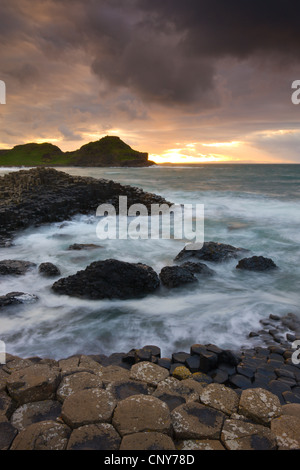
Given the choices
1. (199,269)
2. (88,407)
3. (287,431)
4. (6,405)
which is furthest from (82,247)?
(287,431)

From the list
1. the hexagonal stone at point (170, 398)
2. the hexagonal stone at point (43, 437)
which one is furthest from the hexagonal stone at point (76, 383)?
the hexagonal stone at point (170, 398)

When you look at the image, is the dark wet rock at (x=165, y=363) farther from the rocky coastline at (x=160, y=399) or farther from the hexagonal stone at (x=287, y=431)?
the hexagonal stone at (x=287, y=431)

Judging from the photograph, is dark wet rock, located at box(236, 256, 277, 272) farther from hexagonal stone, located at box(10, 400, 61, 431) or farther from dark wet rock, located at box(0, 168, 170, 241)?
dark wet rock, located at box(0, 168, 170, 241)

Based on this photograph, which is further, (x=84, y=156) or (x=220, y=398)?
(x=84, y=156)

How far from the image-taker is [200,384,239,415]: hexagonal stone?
110 inches

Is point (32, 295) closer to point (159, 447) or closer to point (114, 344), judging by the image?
point (114, 344)

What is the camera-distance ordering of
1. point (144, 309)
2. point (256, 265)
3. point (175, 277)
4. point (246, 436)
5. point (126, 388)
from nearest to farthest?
1. point (246, 436)
2. point (126, 388)
3. point (144, 309)
4. point (175, 277)
5. point (256, 265)

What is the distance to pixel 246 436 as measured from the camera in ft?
7.94

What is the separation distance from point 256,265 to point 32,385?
6323 mm

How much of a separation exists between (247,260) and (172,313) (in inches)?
127

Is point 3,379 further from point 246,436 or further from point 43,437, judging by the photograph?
point 246,436

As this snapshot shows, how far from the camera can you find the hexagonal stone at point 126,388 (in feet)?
9.67
